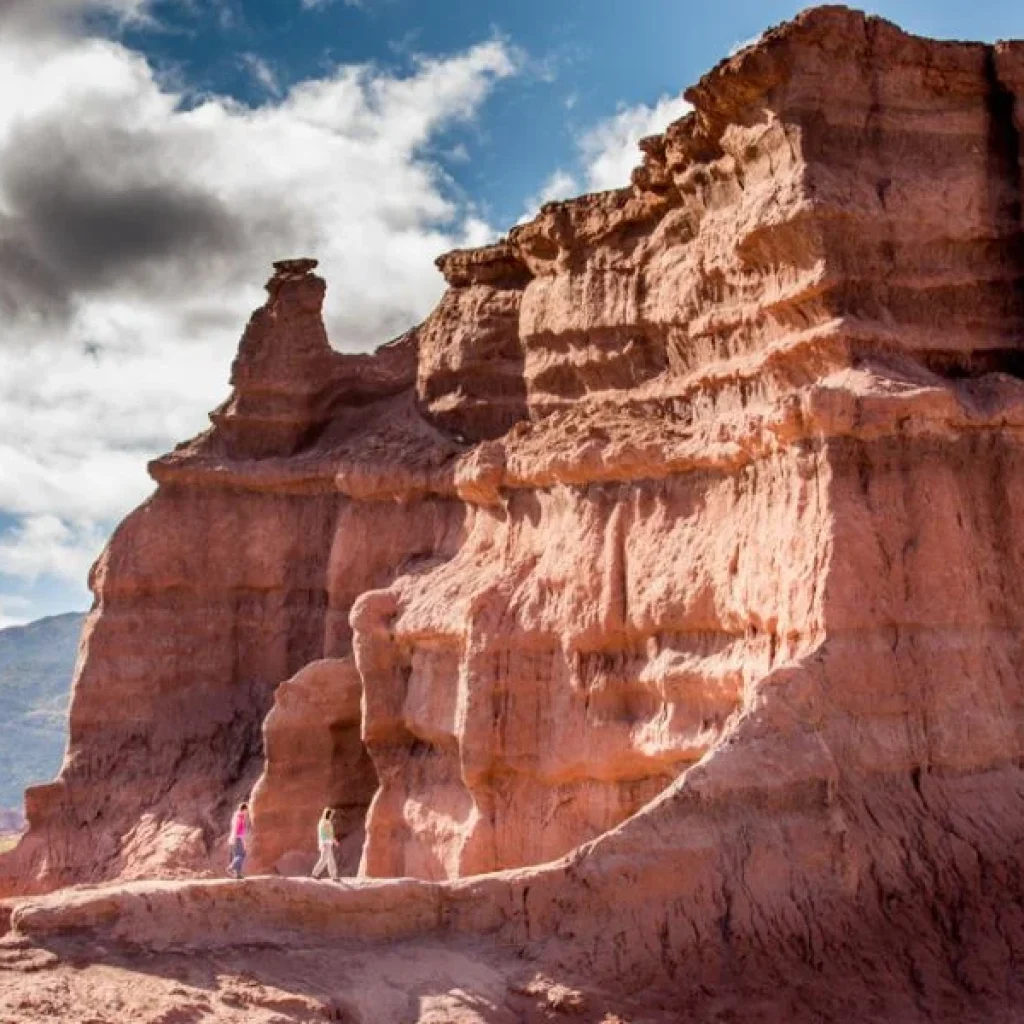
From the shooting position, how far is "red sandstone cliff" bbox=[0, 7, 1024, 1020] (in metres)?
13.2

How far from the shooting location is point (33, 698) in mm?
161125

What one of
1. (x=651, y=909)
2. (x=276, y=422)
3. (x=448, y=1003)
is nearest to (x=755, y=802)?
(x=651, y=909)

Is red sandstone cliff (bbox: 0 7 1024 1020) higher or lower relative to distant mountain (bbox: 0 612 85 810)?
lower

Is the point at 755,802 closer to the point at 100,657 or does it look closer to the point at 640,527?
the point at 640,527

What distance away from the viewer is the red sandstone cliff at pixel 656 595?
13.2 m

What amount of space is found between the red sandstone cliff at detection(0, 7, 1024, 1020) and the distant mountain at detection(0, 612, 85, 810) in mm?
103057

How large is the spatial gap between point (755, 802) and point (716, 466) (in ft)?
16.7

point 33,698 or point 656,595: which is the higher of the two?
point 33,698

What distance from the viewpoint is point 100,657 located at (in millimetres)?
26297

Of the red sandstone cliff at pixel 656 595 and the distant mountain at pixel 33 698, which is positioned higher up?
the distant mountain at pixel 33 698

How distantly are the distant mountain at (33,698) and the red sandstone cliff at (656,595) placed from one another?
338ft

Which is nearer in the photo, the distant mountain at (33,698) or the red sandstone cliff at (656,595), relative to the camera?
the red sandstone cliff at (656,595)

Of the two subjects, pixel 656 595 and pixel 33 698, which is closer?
pixel 656 595

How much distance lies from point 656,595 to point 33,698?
157m
